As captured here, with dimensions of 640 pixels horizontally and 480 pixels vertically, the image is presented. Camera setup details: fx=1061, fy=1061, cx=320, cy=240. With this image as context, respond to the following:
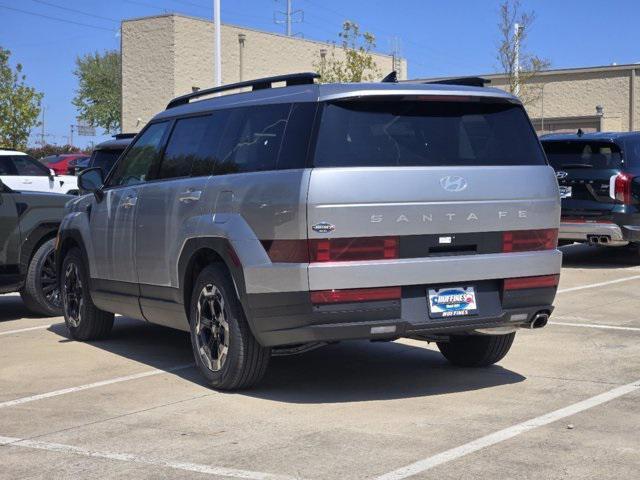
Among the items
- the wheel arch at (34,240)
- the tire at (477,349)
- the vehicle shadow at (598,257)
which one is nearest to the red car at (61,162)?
the vehicle shadow at (598,257)

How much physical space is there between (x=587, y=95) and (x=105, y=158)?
1245 inches

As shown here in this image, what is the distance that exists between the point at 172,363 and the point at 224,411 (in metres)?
1.91

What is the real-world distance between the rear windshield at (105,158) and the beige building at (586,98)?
29381 millimetres

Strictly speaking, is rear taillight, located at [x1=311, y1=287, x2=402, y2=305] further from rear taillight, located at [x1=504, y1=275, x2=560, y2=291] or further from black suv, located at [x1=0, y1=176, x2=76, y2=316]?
black suv, located at [x1=0, y1=176, x2=76, y2=316]

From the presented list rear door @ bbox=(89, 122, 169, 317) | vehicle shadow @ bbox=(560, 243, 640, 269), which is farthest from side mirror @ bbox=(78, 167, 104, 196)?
vehicle shadow @ bbox=(560, 243, 640, 269)

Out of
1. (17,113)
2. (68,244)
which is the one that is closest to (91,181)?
(68,244)

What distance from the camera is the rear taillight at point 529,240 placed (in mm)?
6918

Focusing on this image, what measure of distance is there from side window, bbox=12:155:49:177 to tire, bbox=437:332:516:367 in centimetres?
1474

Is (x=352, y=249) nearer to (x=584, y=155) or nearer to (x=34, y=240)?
(x=34, y=240)

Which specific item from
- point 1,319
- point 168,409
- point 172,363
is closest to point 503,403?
point 168,409

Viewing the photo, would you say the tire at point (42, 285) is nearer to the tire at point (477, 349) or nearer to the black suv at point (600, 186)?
the tire at point (477, 349)

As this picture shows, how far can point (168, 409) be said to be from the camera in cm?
673

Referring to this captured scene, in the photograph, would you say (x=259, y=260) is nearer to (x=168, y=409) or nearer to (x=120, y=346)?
(x=168, y=409)

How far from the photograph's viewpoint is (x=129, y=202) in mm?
8500
